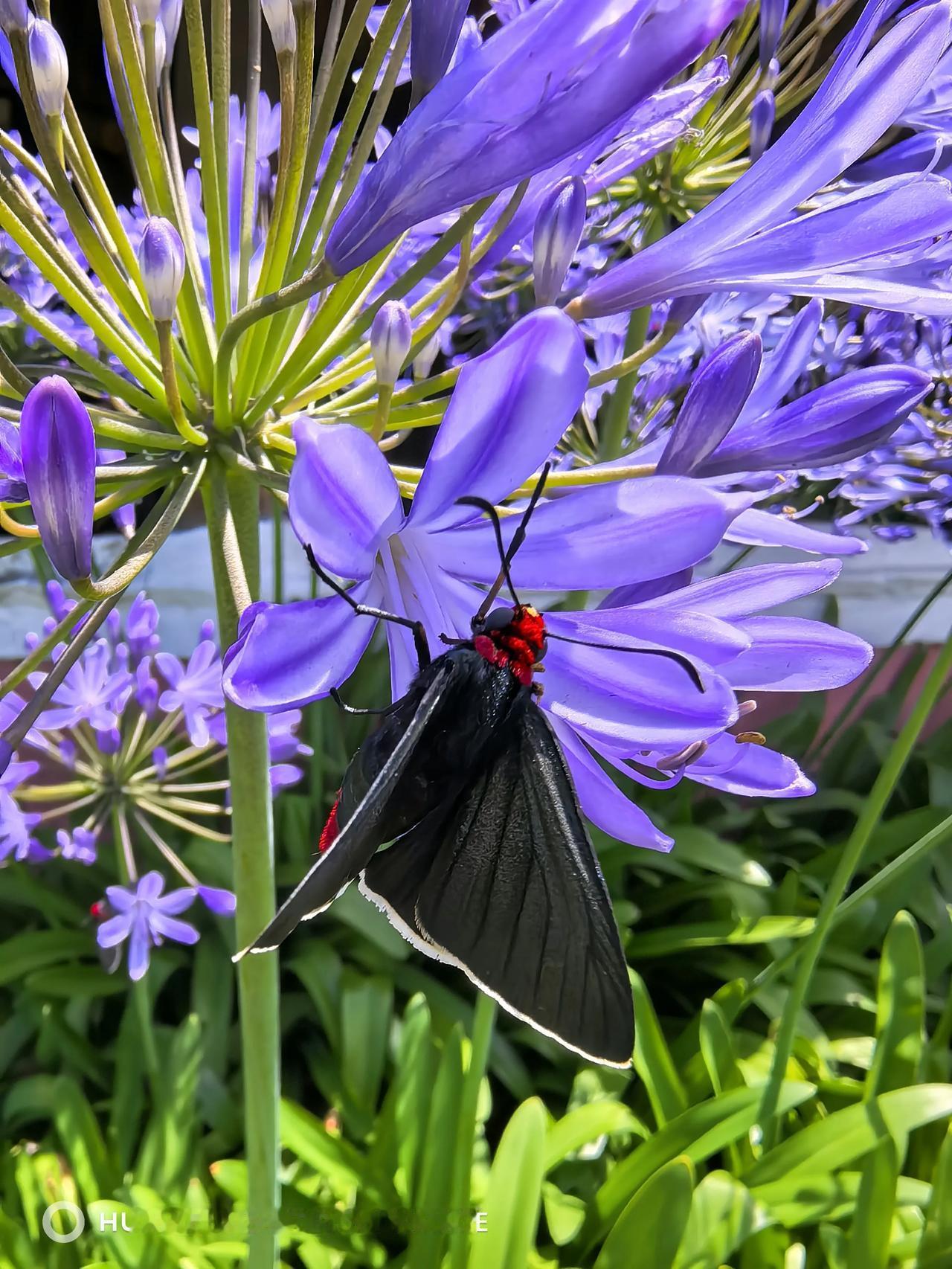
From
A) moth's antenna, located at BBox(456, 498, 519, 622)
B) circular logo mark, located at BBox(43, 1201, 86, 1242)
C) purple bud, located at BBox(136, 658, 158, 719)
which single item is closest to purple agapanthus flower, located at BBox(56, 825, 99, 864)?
purple bud, located at BBox(136, 658, 158, 719)

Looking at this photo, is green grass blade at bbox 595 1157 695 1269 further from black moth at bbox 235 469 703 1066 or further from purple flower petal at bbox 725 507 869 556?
purple flower petal at bbox 725 507 869 556

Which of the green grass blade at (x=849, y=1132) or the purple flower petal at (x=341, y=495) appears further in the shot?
the green grass blade at (x=849, y=1132)

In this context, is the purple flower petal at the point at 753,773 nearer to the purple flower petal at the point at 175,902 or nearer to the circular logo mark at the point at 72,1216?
the purple flower petal at the point at 175,902

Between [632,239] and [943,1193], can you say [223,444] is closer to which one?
[632,239]

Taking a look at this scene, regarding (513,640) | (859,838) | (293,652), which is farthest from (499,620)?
(859,838)

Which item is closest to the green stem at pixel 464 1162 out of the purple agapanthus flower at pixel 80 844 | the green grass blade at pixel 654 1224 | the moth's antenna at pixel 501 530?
the green grass blade at pixel 654 1224
